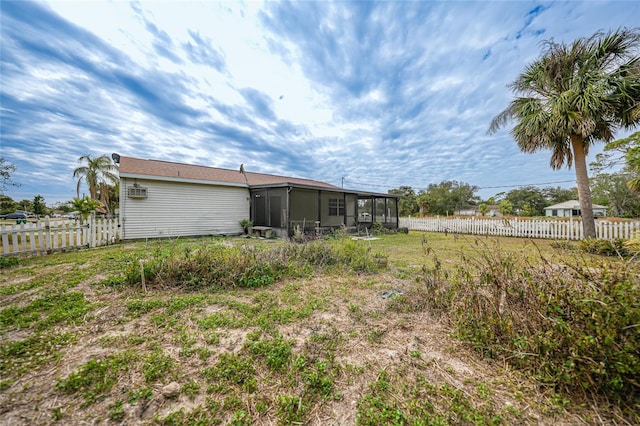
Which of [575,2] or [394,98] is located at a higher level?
[394,98]

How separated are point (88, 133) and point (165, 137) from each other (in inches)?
165

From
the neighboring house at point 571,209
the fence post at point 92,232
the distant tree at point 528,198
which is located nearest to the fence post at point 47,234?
the fence post at point 92,232

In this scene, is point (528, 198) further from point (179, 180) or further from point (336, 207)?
point (179, 180)

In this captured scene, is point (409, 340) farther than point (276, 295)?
No

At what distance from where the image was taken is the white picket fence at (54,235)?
5500 mm

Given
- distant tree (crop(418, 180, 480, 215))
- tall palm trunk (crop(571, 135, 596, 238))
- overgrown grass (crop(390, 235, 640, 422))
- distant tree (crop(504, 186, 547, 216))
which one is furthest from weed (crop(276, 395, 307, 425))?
distant tree (crop(504, 186, 547, 216))

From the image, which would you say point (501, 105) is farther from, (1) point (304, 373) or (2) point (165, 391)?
(2) point (165, 391)

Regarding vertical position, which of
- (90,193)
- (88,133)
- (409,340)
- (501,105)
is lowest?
(409,340)

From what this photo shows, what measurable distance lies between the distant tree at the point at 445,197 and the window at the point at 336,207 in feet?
43.2

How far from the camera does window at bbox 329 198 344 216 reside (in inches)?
590

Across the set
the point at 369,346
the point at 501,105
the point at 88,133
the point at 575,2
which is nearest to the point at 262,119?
the point at 88,133

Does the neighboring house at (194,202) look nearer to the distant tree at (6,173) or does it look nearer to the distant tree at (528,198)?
the distant tree at (6,173)

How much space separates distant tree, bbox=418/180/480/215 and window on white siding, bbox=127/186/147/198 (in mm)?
24119

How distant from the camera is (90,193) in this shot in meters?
18.3
